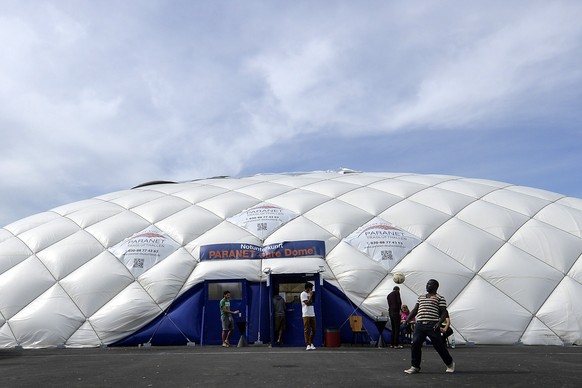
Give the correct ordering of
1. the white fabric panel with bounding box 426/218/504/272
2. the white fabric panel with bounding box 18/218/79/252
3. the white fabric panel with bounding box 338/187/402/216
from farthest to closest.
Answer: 1. the white fabric panel with bounding box 338/187/402/216
2. the white fabric panel with bounding box 18/218/79/252
3. the white fabric panel with bounding box 426/218/504/272

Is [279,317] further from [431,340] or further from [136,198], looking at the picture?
[136,198]

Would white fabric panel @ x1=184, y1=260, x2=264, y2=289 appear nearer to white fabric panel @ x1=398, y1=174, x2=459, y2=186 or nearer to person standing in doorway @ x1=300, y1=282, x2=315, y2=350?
person standing in doorway @ x1=300, y1=282, x2=315, y2=350

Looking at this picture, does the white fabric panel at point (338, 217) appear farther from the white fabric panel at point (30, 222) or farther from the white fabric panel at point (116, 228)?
the white fabric panel at point (30, 222)

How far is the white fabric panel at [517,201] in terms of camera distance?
15.2 meters

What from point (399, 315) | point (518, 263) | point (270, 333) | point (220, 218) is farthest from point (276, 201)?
point (518, 263)

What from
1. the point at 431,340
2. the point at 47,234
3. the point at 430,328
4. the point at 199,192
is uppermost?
the point at 199,192

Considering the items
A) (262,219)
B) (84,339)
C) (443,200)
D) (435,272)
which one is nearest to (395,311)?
(435,272)

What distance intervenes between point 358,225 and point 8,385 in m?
9.21

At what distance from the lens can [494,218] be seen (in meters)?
14.4

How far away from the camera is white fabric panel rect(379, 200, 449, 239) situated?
13.9m

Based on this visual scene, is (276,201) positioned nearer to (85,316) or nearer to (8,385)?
(85,316)

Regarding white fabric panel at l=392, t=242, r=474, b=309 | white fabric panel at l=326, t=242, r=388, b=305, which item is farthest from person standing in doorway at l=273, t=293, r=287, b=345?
white fabric panel at l=392, t=242, r=474, b=309

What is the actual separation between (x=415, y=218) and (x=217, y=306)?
5461 millimetres

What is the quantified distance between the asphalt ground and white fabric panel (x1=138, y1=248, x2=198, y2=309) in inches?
89.2
